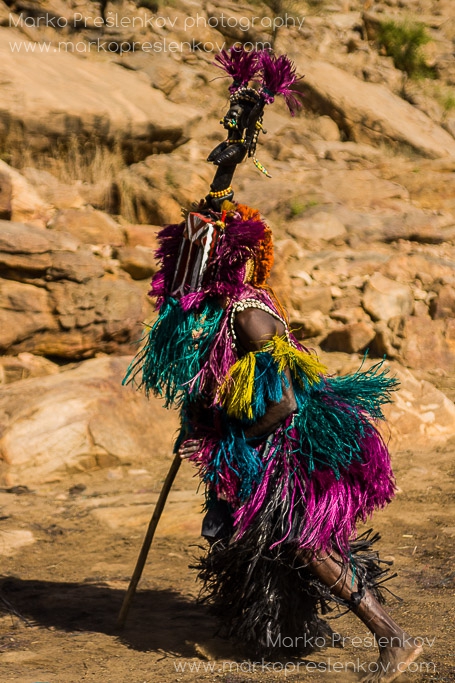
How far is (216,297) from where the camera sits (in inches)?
119

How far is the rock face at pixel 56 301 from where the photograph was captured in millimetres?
6703

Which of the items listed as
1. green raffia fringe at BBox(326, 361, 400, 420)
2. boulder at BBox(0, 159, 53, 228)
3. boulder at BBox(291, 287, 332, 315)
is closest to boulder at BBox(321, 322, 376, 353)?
boulder at BBox(291, 287, 332, 315)

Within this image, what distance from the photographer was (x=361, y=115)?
487 inches

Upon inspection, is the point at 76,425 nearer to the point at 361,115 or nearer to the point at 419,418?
the point at 419,418

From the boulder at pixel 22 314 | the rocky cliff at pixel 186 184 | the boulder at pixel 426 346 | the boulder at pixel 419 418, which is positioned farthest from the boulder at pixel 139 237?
the boulder at pixel 419 418

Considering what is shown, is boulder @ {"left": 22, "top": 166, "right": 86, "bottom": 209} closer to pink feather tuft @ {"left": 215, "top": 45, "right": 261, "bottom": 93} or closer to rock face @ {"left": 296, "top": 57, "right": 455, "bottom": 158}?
rock face @ {"left": 296, "top": 57, "right": 455, "bottom": 158}

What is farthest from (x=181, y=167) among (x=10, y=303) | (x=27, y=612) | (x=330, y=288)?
(x=27, y=612)

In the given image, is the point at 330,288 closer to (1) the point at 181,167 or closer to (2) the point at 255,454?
(1) the point at 181,167

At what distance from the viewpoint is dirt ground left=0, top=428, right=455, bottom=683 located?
300cm

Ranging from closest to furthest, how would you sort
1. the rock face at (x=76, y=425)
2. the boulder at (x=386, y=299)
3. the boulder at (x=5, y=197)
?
1. the rock face at (x=76, y=425)
2. the boulder at (x=5, y=197)
3. the boulder at (x=386, y=299)

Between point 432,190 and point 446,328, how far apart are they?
3.30 meters

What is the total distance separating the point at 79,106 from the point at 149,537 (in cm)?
698

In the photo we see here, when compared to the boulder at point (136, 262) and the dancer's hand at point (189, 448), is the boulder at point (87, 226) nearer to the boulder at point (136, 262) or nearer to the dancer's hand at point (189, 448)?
the boulder at point (136, 262)

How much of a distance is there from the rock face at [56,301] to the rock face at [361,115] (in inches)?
262
